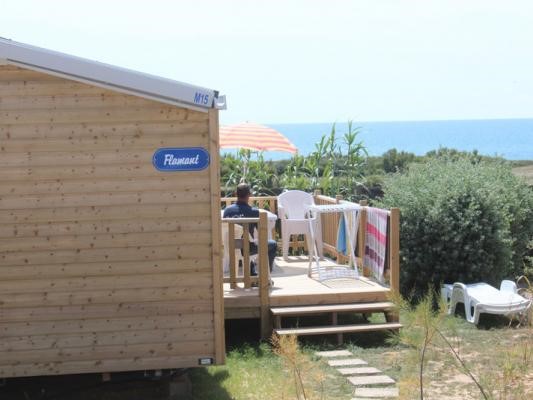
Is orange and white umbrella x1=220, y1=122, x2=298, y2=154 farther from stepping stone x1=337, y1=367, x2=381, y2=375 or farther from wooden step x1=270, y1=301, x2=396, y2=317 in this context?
stepping stone x1=337, y1=367, x2=381, y2=375

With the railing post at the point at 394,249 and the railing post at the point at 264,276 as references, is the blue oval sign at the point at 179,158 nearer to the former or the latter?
the railing post at the point at 264,276

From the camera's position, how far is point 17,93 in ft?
22.3

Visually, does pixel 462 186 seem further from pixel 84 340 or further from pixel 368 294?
pixel 84 340

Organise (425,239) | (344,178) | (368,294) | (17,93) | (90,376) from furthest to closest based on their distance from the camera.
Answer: (344,178), (425,239), (368,294), (90,376), (17,93)

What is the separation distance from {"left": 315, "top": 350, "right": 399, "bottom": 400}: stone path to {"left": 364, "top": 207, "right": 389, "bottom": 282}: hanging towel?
1413 millimetres

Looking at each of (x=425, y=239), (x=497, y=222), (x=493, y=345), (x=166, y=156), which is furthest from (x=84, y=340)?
(x=497, y=222)

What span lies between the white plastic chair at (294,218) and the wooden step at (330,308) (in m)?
1.99

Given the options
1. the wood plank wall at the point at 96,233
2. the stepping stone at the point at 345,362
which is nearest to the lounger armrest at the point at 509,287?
the stepping stone at the point at 345,362

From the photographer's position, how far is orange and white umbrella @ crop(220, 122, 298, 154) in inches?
485

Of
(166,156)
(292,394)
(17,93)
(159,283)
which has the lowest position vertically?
(292,394)

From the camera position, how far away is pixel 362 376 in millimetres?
7527

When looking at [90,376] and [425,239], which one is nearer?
[90,376]

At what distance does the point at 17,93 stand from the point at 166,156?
51.9 inches

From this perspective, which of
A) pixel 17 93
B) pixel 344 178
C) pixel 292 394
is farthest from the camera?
pixel 344 178
